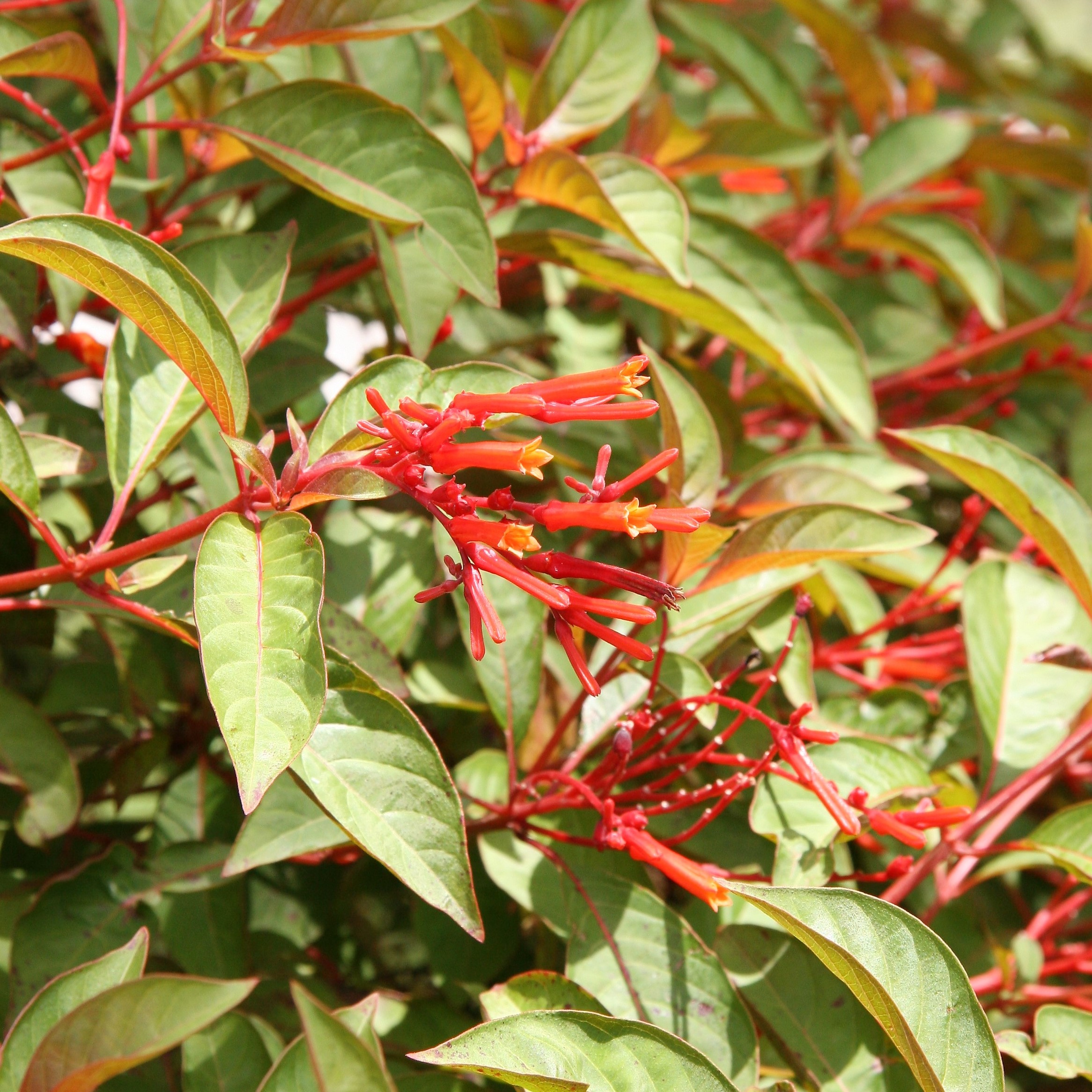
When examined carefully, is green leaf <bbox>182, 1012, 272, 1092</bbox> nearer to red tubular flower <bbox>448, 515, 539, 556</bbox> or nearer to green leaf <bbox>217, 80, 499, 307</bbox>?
red tubular flower <bbox>448, 515, 539, 556</bbox>

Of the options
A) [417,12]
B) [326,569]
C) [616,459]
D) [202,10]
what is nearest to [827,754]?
[616,459]

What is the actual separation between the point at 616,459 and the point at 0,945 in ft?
3.26

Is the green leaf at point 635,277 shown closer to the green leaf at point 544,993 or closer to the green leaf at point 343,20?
the green leaf at point 343,20

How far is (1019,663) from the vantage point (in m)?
1.37

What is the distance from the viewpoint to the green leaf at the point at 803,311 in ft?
5.01

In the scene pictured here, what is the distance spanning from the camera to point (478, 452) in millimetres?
785

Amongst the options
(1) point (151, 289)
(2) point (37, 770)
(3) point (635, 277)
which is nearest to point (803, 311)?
(3) point (635, 277)

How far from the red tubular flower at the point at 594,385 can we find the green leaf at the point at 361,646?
1.29 feet

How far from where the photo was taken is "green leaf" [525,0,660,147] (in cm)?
139

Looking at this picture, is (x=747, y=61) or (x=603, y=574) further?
(x=747, y=61)

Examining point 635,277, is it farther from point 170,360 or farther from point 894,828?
point 894,828

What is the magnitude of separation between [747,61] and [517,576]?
1559mm

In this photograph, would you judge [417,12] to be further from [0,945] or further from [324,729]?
[0,945]

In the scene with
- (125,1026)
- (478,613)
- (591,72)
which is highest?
(591,72)
